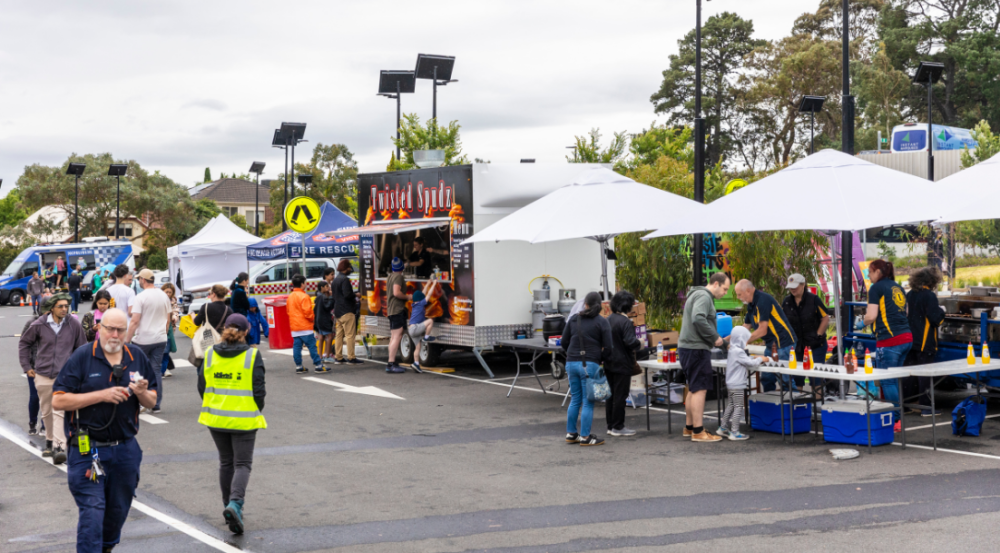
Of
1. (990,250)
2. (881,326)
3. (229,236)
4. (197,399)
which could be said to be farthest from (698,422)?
(990,250)

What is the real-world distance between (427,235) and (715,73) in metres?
44.8

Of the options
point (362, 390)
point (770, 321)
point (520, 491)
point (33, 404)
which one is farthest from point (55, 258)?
point (520, 491)

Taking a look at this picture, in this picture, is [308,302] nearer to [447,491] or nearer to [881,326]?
[447,491]

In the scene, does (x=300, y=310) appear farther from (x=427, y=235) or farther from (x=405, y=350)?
(x=427, y=235)

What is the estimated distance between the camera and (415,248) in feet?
52.6

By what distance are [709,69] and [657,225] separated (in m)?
48.0

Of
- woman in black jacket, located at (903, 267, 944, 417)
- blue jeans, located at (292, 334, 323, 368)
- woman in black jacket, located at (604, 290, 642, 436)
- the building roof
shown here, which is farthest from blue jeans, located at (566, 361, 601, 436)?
the building roof

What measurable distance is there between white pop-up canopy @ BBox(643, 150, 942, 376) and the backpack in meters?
1.28

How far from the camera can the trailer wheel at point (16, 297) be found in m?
39.2

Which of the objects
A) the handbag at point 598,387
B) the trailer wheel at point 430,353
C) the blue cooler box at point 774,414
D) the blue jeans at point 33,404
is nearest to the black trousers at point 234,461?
the handbag at point 598,387

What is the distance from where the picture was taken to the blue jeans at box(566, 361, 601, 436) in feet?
30.7

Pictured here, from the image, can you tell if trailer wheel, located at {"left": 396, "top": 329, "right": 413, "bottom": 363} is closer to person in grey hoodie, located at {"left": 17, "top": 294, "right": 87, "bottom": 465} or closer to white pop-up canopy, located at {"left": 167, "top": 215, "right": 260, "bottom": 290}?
person in grey hoodie, located at {"left": 17, "top": 294, "right": 87, "bottom": 465}

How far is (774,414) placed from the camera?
9.89 metres

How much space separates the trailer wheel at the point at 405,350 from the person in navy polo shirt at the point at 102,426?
10323mm
